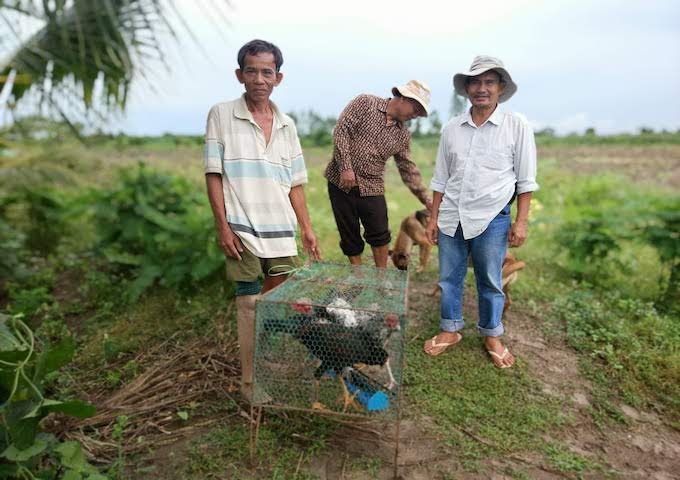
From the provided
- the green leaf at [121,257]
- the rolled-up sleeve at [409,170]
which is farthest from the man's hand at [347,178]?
the green leaf at [121,257]

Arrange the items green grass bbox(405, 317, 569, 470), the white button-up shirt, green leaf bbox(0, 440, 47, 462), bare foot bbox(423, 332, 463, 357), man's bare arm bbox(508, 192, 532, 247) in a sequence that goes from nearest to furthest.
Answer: green leaf bbox(0, 440, 47, 462), green grass bbox(405, 317, 569, 470), the white button-up shirt, man's bare arm bbox(508, 192, 532, 247), bare foot bbox(423, 332, 463, 357)

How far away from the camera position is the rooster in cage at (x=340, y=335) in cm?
252

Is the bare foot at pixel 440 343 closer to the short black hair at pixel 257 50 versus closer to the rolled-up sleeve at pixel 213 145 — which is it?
the rolled-up sleeve at pixel 213 145

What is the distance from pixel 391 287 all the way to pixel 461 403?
3.58 feet

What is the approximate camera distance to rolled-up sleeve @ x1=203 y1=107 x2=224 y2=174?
276cm

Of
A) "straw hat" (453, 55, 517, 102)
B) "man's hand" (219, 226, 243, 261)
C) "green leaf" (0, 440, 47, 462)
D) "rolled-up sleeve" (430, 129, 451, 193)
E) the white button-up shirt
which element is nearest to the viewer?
"green leaf" (0, 440, 47, 462)

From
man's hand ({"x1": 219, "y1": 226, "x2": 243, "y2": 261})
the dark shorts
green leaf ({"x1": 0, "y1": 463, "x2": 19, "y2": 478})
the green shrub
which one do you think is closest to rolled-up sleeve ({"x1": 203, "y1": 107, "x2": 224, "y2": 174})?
man's hand ({"x1": 219, "y1": 226, "x2": 243, "y2": 261})

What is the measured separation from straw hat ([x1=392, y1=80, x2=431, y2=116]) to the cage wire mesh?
1231 millimetres

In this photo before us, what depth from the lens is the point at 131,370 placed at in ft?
12.7

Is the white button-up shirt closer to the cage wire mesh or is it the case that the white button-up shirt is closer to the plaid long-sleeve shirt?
the plaid long-sleeve shirt

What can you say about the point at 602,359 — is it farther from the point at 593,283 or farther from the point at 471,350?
the point at 593,283

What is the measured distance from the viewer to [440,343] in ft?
12.6

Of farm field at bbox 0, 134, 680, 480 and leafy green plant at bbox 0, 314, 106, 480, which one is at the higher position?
leafy green plant at bbox 0, 314, 106, 480

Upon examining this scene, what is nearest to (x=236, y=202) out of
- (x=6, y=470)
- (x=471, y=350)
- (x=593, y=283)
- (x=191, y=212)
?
(x=6, y=470)
